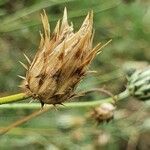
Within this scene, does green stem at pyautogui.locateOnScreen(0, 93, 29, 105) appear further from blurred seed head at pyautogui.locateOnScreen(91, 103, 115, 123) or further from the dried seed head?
blurred seed head at pyautogui.locateOnScreen(91, 103, 115, 123)

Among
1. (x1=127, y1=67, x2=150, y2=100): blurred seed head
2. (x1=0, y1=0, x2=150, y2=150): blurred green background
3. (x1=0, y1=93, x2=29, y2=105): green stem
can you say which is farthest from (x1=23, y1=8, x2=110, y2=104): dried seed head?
(x1=0, y1=0, x2=150, y2=150): blurred green background

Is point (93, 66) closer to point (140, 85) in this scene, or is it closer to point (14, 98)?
point (140, 85)

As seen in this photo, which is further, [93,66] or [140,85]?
[93,66]

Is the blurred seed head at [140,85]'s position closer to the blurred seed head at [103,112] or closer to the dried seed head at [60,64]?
the blurred seed head at [103,112]

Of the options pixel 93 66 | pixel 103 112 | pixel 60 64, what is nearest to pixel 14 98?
pixel 60 64

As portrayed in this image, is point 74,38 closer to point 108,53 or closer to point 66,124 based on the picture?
point 66,124

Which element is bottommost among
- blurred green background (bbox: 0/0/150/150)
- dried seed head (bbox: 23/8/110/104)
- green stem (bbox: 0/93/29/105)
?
blurred green background (bbox: 0/0/150/150)

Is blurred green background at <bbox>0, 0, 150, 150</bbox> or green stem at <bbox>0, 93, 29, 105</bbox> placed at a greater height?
green stem at <bbox>0, 93, 29, 105</bbox>
